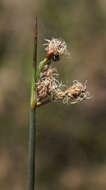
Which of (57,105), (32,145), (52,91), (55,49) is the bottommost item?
(32,145)

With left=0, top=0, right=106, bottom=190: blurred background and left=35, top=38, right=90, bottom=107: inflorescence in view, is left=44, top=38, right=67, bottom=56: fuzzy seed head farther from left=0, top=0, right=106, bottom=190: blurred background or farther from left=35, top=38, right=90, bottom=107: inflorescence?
left=0, top=0, right=106, bottom=190: blurred background

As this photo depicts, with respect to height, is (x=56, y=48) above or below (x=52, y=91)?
above

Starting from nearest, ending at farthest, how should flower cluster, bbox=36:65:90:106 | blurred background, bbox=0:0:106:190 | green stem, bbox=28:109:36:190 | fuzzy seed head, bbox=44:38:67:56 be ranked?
green stem, bbox=28:109:36:190 → flower cluster, bbox=36:65:90:106 → fuzzy seed head, bbox=44:38:67:56 → blurred background, bbox=0:0:106:190

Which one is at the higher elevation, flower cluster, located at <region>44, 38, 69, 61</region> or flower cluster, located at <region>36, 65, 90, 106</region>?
flower cluster, located at <region>44, 38, 69, 61</region>

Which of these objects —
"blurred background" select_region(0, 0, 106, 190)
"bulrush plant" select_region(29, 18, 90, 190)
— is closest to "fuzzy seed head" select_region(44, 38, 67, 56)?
"bulrush plant" select_region(29, 18, 90, 190)

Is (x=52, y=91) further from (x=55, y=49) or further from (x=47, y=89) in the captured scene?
(x=55, y=49)

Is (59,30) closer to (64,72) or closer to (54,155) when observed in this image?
(64,72)

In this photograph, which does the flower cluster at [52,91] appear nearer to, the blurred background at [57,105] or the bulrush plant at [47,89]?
the bulrush plant at [47,89]

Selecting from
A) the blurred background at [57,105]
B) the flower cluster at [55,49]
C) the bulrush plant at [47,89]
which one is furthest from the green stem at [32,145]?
the blurred background at [57,105]

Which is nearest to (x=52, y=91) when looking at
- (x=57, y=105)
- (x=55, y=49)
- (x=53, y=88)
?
(x=53, y=88)
